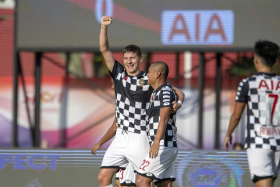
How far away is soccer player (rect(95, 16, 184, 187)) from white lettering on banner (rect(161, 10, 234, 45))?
129 inches

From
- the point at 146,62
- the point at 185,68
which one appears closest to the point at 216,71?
the point at 185,68

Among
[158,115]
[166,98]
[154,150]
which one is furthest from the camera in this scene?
[158,115]

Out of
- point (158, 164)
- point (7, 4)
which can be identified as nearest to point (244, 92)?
point (158, 164)

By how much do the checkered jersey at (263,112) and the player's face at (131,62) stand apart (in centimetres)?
153

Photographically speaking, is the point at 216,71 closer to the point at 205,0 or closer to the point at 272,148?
the point at 205,0

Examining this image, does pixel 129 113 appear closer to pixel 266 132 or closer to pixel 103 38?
pixel 103 38

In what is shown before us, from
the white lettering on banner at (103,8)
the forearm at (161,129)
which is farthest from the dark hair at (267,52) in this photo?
the white lettering on banner at (103,8)

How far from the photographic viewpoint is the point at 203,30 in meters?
9.30

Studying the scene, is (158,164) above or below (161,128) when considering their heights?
below

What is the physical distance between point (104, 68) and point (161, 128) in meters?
5.60

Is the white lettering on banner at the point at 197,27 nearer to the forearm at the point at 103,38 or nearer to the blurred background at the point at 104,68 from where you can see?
the blurred background at the point at 104,68

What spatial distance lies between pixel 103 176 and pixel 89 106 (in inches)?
185

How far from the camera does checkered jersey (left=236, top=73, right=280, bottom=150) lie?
4.96 meters

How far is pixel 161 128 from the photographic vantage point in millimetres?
5449
